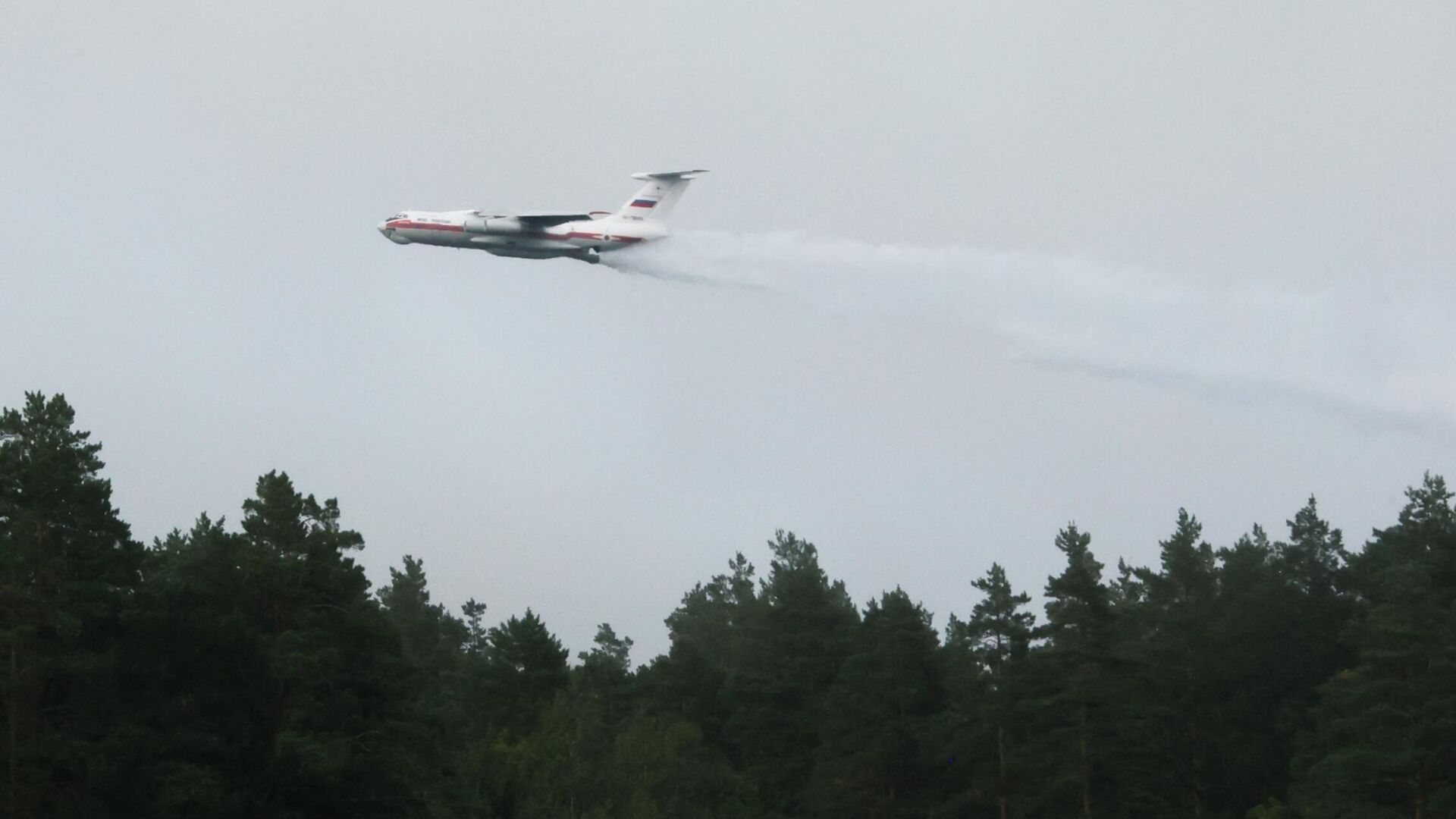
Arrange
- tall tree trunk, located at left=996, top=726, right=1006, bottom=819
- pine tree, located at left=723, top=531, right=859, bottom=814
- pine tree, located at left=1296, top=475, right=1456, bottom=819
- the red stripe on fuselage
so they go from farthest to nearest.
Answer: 1. pine tree, located at left=723, top=531, right=859, bottom=814
2. the red stripe on fuselage
3. tall tree trunk, located at left=996, top=726, right=1006, bottom=819
4. pine tree, located at left=1296, top=475, right=1456, bottom=819

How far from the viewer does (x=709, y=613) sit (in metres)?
101

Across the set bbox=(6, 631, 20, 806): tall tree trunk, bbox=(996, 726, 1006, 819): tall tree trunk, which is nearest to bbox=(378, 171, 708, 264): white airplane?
bbox=(996, 726, 1006, 819): tall tree trunk

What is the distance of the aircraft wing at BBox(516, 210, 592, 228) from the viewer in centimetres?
5197

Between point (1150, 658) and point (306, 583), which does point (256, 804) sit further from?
point (1150, 658)

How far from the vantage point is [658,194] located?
177ft

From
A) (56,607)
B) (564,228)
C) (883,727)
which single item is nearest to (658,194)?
(564,228)

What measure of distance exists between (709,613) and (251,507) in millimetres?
62609

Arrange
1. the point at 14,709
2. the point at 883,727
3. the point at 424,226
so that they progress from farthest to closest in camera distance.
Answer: the point at 424,226 < the point at 883,727 < the point at 14,709

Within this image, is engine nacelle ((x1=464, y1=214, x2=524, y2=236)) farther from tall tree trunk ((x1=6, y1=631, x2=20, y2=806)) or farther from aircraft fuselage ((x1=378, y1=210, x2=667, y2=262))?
tall tree trunk ((x1=6, y1=631, x2=20, y2=806))

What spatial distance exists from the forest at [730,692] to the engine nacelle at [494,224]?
37.7ft

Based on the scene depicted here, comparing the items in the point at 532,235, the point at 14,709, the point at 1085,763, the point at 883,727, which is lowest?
the point at 14,709

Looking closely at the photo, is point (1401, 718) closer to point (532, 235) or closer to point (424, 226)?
point (532, 235)

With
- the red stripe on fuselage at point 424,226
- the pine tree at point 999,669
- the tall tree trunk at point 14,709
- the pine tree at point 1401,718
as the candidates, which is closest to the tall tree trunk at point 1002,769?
the pine tree at point 999,669

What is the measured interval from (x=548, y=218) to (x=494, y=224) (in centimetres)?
210
